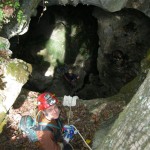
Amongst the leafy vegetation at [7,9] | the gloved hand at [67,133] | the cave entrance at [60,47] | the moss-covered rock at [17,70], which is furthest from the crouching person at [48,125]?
the cave entrance at [60,47]

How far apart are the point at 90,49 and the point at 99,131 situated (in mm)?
10000

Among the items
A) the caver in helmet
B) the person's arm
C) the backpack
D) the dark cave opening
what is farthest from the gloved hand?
the dark cave opening

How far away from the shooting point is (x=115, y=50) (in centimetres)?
1628

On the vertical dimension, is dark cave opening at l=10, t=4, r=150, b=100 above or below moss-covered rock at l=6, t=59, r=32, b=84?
below

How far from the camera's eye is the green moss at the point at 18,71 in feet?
27.4

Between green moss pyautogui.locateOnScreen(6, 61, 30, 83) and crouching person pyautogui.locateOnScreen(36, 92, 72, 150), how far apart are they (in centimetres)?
123

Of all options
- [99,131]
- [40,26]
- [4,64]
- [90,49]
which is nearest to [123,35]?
[90,49]

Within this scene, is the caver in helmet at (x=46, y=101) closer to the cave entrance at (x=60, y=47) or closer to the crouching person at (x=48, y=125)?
the crouching person at (x=48, y=125)

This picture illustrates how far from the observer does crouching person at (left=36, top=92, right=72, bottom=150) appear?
22.8 feet

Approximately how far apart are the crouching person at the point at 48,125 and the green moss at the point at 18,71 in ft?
4.02

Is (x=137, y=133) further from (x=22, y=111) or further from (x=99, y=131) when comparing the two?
(x=22, y=111)

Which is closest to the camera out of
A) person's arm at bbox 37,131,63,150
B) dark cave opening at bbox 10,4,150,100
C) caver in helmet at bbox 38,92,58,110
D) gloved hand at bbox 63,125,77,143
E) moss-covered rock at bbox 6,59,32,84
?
person's arm at bbox 37,131,63,150

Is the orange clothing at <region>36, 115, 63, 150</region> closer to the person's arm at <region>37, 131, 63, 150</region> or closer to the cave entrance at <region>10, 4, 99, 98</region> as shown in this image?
the person's arm at <region>37, 131, 63, 150</region>

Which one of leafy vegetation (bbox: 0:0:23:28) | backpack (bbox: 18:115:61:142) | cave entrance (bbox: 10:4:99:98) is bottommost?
cave entrance (bbox: 10:4:99:98)
